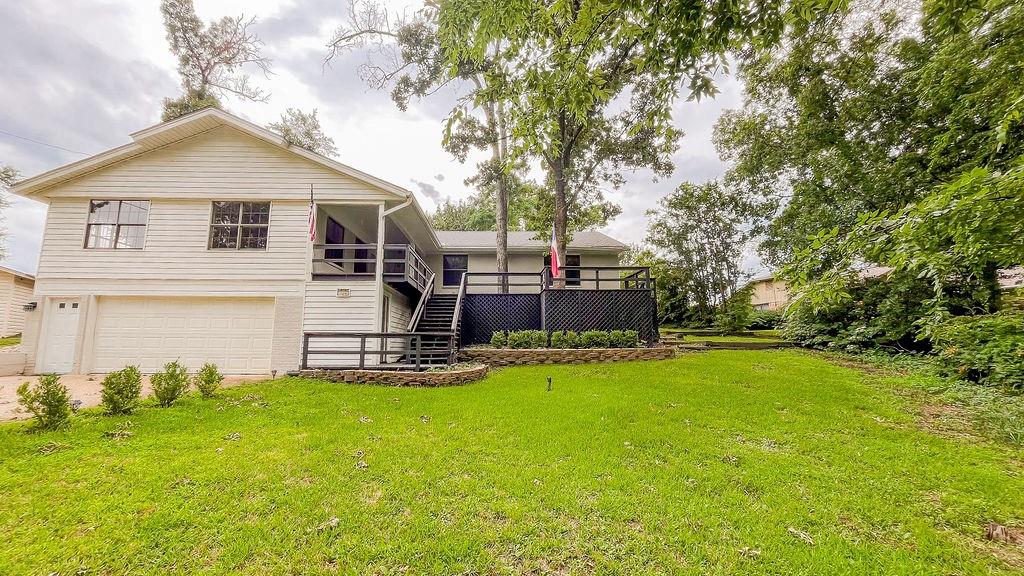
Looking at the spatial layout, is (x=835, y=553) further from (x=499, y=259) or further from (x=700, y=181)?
(x=700, y=181)

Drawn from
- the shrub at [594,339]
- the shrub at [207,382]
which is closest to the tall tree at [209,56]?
the shrub at [207,382]

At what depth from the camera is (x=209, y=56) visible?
18203mm

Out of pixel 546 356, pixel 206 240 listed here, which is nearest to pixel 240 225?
pixel 206 240

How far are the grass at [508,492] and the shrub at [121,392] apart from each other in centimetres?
22

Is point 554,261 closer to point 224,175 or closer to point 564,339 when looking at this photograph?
point 564,339

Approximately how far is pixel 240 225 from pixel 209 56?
1485 cm

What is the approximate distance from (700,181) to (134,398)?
83.1ft

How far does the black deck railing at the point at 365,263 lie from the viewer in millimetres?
9945

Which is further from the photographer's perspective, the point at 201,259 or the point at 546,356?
the point at 546,356

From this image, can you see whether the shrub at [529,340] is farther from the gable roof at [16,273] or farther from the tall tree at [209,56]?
the gable roof at [16,273]

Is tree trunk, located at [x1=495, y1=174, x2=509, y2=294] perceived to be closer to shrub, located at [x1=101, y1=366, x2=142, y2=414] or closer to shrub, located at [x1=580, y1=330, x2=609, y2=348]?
shrub, located at [x1=580, y1=330, x2=609, y2=348]

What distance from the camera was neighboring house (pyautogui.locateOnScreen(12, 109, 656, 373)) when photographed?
945 centimetres

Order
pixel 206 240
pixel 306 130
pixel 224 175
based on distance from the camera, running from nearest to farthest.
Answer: pixel 206 240 < pixel 224 175 < pixel 306 130

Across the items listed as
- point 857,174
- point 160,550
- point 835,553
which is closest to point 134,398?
point 160,550
